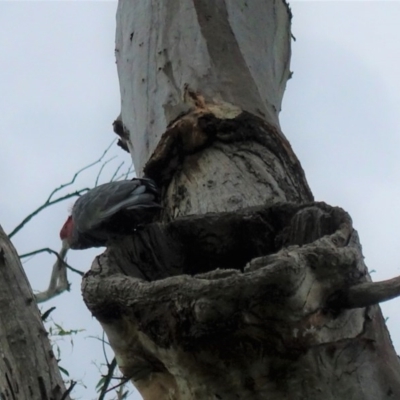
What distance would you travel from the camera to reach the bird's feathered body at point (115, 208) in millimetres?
2014

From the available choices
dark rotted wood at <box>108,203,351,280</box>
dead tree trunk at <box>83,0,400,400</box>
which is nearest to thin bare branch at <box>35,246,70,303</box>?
dead tree trunk at <box>83,0,400,400</box>

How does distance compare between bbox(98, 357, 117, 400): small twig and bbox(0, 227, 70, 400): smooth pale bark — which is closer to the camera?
bbox(0, 227, 70, 400): smooth pale bark

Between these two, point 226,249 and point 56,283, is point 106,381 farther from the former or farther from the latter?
point 56,283

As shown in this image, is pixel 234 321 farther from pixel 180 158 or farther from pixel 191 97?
pixel 191 97

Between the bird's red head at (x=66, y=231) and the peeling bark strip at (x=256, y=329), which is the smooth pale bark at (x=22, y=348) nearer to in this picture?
the peeling bark strip at (x=256, y=329)

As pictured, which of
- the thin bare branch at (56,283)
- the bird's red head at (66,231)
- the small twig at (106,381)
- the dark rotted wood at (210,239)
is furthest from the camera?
the thin bare branch at (56,283)

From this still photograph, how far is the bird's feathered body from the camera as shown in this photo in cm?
201

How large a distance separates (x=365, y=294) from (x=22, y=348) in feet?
3.03

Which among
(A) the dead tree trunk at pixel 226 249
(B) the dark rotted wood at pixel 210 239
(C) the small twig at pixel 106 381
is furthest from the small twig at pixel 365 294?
(C) the small twig at pixel 106 381

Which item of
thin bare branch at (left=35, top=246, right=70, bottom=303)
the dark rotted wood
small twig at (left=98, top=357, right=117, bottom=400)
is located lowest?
small twig at (left=98, top=357, right=117, bottom=400)

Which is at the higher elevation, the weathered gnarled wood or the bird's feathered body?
the weathered gnarled wood

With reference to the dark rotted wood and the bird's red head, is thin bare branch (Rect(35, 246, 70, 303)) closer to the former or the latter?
the bird's red head

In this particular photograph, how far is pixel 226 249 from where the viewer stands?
71.2 inches

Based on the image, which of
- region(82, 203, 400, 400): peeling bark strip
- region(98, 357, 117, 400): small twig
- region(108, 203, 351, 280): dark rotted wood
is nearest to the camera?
region(82, 203, 400, 400): peeling bark strip
